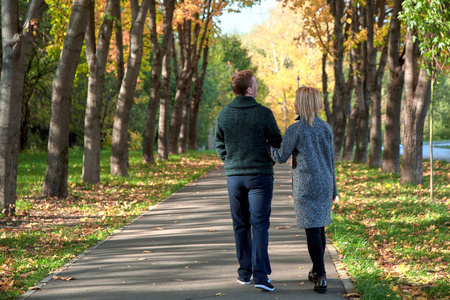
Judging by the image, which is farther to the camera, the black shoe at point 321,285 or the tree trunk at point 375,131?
the tree trunk at point 375,131

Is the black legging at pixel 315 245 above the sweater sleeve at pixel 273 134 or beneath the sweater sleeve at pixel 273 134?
beneath

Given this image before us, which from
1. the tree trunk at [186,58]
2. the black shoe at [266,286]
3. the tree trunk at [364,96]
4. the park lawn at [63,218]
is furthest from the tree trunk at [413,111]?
the tree trunk at [186,58]

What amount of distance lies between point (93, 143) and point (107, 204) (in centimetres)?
405

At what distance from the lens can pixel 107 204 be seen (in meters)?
13.3

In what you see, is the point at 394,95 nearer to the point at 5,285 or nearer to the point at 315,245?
the point at 315,245

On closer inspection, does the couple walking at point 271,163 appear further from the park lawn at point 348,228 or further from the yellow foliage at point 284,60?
the yellow foliage at point 284,60

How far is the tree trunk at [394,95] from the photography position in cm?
1716

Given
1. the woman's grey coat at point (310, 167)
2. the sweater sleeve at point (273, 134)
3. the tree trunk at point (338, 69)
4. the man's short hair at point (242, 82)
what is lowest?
the woman's grey coat at point (310, 167)

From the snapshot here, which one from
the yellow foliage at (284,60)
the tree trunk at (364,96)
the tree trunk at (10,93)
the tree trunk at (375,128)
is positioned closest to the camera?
the tree trunk at (10,93)

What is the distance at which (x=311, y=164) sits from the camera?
5934mm

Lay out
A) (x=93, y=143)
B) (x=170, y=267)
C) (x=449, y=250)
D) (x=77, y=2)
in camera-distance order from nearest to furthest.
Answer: (x=170, y=267), (x=449, y=250), (x=77, y=2), (x=93, y=143)

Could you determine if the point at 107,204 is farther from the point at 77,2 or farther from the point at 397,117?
the point at 397,117

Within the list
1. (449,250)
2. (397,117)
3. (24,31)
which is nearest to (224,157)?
(449,250)

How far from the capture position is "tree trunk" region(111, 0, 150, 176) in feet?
59.9
